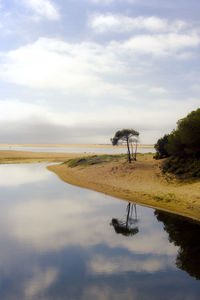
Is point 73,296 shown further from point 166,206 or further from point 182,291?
point 166,206

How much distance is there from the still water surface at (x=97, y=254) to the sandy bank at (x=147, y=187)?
2214 mm

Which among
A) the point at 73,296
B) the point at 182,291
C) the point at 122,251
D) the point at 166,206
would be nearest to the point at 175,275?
the point at 182,291

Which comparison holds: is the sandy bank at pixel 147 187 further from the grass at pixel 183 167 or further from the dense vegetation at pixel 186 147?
the dense vegetation at pixel 186 147

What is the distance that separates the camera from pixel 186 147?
1056 inches

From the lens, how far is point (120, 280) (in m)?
8.37

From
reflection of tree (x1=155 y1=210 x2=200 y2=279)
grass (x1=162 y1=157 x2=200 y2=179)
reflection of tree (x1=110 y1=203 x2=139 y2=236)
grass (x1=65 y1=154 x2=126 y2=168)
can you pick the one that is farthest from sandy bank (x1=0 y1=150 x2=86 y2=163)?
reflection of tree (x1=155 y1=210 x2=200 y2=279)

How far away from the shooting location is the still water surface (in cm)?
788

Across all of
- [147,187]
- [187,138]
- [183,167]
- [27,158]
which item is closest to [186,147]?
[187,138]

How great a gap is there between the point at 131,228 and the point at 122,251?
3.30 metres

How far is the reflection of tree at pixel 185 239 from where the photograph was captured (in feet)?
30.8

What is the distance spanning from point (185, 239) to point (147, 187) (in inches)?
497

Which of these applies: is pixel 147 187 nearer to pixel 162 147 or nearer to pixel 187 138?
pixel 187 138

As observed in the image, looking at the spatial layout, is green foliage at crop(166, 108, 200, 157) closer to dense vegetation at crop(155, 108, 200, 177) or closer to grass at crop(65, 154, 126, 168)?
dense vegetation at crop(155, 108, 200, 177)

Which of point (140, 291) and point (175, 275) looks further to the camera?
point (175, 275)
